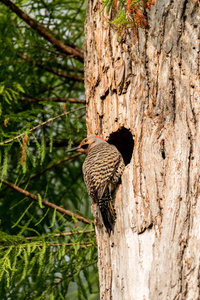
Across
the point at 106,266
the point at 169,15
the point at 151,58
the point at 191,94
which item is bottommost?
the point at 106,266

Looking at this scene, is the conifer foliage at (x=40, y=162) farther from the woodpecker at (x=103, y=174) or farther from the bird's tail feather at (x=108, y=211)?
the bird's tail feather at (x=108, y=211)

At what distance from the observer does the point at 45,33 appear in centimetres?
536

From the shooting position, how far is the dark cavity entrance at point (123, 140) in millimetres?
4007

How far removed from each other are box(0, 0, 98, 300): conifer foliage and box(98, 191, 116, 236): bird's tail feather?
2.86 feet

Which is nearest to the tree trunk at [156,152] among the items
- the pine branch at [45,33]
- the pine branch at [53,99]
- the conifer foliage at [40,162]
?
the conifer foliage at [40,162]

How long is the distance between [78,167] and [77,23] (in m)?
2.16

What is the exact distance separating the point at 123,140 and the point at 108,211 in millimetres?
1174

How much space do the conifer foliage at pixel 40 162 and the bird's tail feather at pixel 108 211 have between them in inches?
34.3

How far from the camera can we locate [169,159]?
125 inches

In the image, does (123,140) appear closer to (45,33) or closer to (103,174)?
(103,174)

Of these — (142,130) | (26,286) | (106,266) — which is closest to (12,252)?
(26,286)

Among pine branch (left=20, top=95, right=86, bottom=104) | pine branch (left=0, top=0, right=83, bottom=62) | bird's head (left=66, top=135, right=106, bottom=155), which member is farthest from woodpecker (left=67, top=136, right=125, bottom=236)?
pine branch (left=0, top=0, right=83, bottom=62)

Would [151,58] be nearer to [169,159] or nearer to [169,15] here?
[169,15]

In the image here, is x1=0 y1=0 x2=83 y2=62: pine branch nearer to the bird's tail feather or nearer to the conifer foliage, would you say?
the conifer foliage
